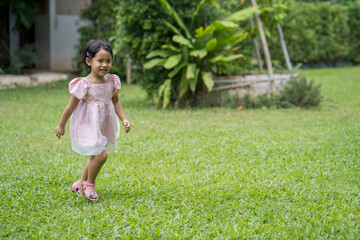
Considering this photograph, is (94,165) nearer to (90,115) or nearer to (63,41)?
(90,115)

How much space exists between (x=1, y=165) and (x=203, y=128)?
3.05 metres

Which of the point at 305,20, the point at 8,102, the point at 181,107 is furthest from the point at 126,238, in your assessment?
the point at 305,20

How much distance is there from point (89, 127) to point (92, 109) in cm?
15

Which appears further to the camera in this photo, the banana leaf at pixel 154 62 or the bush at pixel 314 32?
the bush at pixel 314 32

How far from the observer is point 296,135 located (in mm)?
5984

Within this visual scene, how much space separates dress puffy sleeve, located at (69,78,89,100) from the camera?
3.35m

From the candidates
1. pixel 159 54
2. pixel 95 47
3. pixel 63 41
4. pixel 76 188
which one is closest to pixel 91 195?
pixel 76 188

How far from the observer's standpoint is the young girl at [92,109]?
11.1 ft

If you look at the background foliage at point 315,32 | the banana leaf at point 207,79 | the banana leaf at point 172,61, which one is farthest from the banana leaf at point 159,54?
the background foliage at point 315,32

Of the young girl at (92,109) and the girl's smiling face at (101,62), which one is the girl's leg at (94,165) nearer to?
the young girl at (92,109)

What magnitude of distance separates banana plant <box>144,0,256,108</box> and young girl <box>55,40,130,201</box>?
4.41 m

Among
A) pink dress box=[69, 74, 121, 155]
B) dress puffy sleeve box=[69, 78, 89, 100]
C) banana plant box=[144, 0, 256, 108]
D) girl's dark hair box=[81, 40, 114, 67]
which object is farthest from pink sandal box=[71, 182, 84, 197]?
banana plant box=[144, 0, 256, 108]

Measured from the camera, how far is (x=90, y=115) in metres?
3.45

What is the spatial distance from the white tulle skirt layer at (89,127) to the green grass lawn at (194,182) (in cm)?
46
